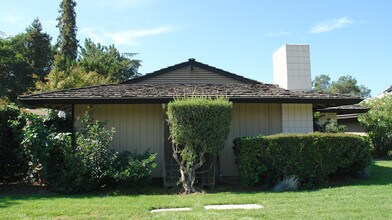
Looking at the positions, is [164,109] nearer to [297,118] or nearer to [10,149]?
[297,118]

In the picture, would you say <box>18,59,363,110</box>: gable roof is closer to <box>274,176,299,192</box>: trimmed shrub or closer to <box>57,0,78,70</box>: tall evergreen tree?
<box>274,176,299,192</box>: trimmed shrub

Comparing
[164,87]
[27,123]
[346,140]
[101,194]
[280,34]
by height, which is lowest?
[101,194]

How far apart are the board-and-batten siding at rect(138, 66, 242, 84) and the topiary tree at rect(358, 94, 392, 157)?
31.0 ft

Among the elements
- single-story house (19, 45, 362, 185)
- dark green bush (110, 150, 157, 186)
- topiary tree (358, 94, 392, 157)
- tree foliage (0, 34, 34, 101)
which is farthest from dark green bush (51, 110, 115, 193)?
tree foliage (0, 34, 34, 101)

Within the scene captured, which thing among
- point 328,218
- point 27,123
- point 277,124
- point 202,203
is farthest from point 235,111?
point 27,123

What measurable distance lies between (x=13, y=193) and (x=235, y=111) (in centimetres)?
679

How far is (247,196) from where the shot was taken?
775 centimetres

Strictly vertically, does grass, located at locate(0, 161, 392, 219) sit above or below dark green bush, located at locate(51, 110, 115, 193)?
below

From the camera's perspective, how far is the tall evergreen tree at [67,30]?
37.9 m

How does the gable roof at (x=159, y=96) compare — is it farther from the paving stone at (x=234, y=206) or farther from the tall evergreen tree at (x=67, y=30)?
the tall evergreen tree at (x=67, y=30)

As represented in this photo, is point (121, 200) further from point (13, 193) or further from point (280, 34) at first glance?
point (280, 34)

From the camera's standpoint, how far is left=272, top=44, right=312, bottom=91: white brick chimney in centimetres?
1177

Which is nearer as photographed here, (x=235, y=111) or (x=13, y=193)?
(x=13, y=193)

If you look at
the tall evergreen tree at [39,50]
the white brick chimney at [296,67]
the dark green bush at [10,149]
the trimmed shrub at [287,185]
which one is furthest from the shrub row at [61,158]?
the tall evergreen tree at [39,50]
